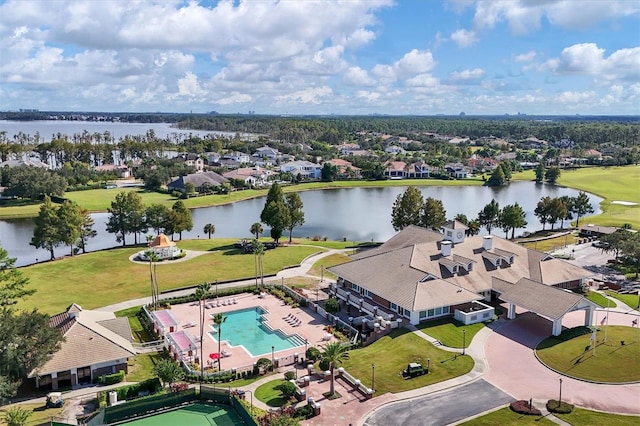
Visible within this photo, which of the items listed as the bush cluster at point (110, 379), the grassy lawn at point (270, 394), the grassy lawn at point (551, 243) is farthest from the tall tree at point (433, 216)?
the bush cluster at point (110, 379)

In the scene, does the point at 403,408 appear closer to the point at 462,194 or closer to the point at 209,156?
the point at 462,194

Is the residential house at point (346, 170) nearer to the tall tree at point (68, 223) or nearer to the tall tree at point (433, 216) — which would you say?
the tall tree at point (433, 216)

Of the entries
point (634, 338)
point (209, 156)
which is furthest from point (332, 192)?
point (634, 338)

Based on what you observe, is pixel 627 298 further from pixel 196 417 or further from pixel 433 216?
pixel 196 417

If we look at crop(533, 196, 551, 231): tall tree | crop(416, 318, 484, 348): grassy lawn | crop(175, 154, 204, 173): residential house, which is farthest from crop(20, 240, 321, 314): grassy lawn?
crop(175, 154, 204, 173): residential house

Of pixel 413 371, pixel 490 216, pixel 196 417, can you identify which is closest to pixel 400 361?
pixel 413 371
